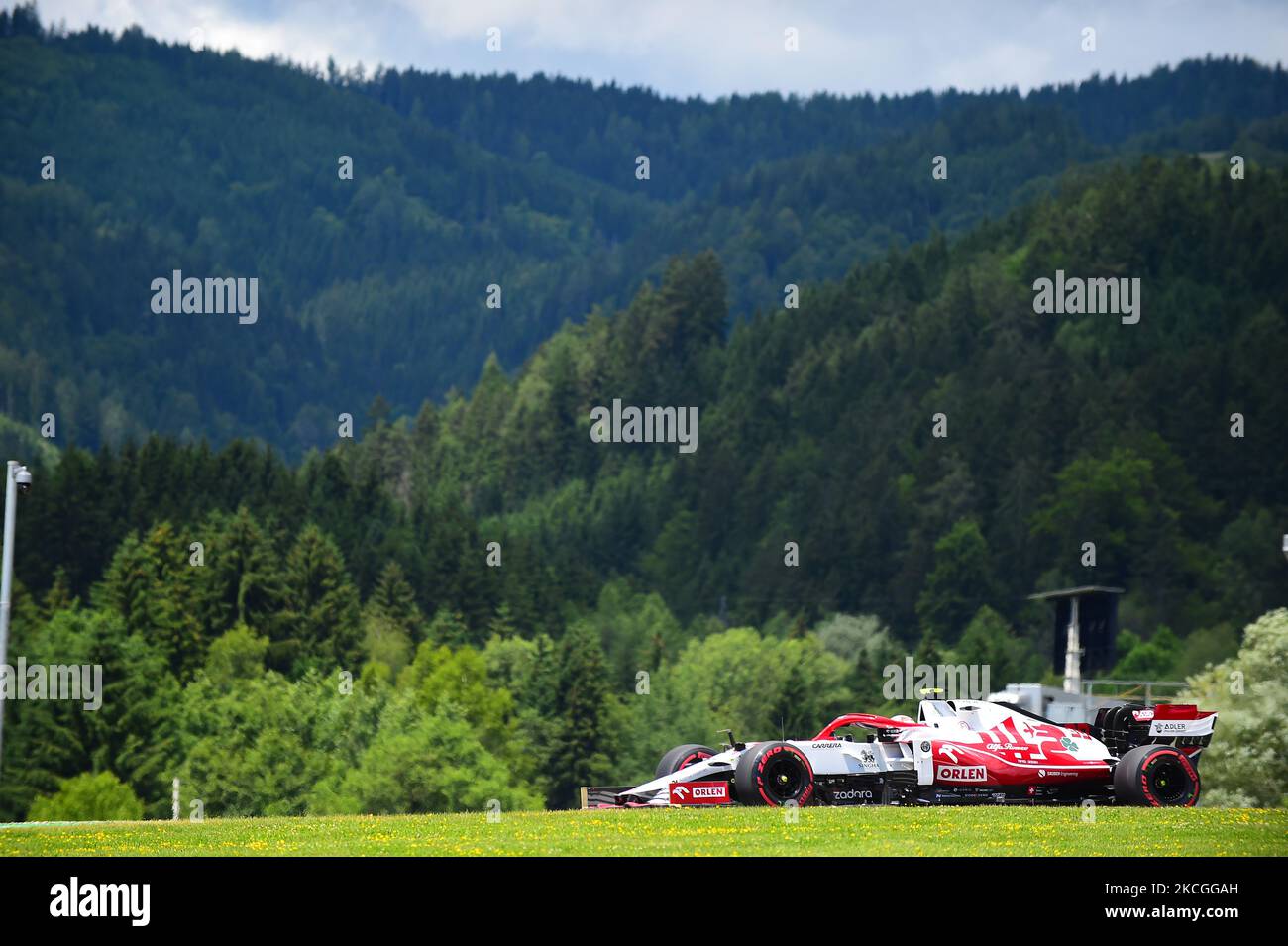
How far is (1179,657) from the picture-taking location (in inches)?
7126

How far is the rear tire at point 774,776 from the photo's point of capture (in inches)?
1471

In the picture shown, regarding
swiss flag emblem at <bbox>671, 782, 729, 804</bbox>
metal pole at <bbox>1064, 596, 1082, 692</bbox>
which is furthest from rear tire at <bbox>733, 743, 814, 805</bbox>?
metal pole at <bbox>1064, 596, 1082, 692</bbox>

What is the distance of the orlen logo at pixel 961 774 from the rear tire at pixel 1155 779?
2.46 m

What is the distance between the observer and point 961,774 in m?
38.9

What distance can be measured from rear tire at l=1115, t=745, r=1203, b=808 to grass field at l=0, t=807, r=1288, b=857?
59 centimetres

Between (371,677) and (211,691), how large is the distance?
48.3ft

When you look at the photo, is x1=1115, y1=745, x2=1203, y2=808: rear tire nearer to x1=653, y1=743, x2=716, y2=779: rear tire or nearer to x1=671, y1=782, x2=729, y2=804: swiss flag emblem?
x1=671, y1=782, x2=729, y2=804: swiss flag emblem

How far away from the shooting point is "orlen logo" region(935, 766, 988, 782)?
38844 millimetres
